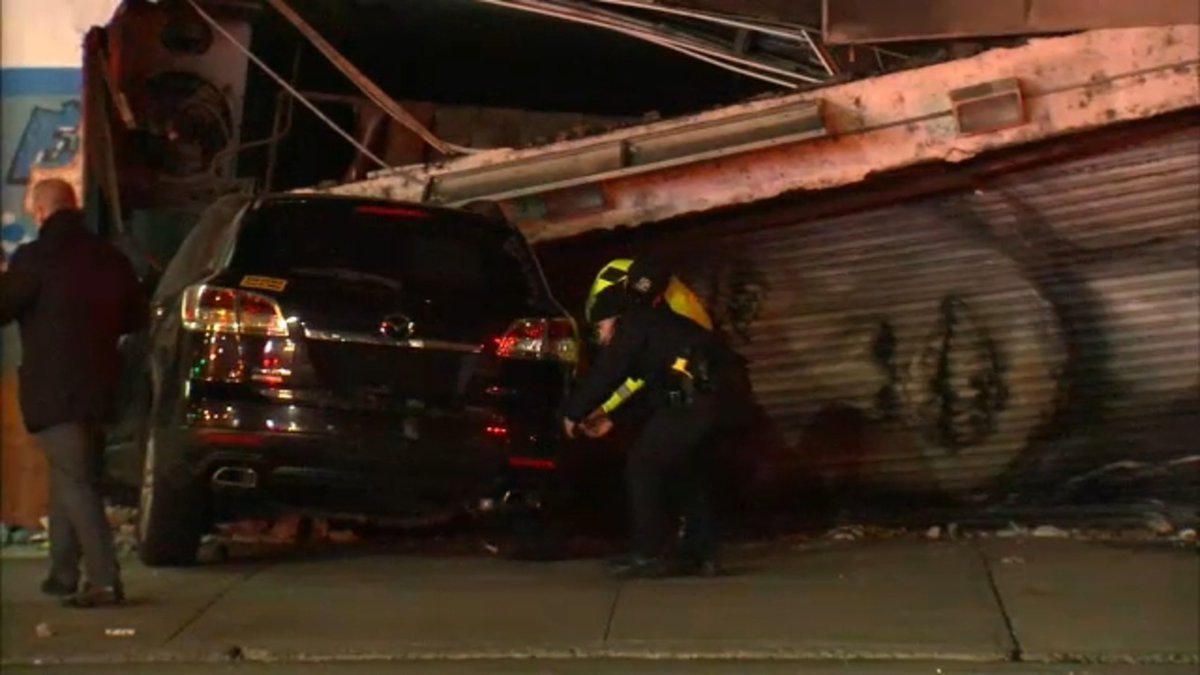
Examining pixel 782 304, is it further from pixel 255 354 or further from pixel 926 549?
pixel 255 354

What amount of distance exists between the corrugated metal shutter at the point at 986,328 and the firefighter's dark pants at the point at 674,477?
1.92 meters

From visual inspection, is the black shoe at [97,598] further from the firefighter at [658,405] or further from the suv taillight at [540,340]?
the firefighter at [658,405]

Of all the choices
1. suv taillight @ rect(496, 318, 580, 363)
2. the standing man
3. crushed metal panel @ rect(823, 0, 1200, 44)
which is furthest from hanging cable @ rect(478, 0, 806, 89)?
the standing man

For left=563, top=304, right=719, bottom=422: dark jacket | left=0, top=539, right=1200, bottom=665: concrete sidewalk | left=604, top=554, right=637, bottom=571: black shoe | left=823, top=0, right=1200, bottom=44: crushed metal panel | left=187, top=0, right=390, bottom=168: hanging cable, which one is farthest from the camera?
left=187, top=0, right=390, bottom=168: hanging cable

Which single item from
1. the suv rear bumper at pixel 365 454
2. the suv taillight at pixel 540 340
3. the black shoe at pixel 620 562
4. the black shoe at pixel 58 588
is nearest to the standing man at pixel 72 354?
the black shoe at pixel 58 588

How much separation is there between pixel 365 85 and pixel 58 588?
13.0ft

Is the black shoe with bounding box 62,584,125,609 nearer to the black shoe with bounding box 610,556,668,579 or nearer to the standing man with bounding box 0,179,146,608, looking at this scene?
the standing man with bounding box 0,179,146,608

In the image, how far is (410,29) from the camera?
455 inches

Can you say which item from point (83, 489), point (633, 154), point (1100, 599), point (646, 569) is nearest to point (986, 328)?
point (633, 154)

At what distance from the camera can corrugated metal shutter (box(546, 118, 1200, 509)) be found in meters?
9.55

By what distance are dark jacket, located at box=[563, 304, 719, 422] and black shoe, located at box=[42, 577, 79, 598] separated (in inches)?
91.9

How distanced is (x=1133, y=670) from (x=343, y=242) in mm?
4017

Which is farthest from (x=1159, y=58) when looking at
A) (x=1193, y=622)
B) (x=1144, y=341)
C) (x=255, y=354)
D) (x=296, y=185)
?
(x=296, y=185)

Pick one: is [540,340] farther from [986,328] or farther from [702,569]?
[986,328]
